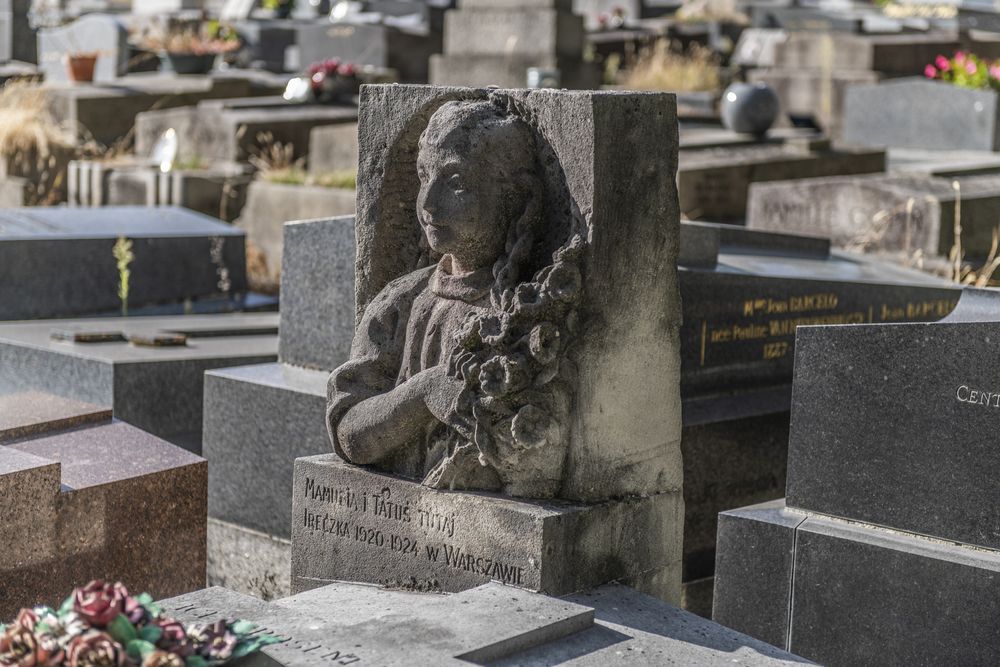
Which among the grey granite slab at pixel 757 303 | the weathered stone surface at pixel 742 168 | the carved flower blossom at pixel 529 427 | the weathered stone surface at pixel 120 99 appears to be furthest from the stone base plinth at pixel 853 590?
the weathered stone surface at pixel 120 99

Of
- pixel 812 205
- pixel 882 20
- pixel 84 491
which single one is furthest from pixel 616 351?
pixel 882 20

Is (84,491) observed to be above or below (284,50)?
below

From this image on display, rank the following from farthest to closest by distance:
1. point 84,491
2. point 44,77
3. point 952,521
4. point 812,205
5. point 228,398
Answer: point 44,77
point 812,205
point 228,398
point 84,491
point 952,521

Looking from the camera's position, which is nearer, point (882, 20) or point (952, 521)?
point (952, 521)

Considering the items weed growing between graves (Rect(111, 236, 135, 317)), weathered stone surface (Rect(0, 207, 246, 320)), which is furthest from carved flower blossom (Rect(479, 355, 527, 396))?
weathered stone surface (Rect(0, 207, 246, 320))

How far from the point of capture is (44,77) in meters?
19.2

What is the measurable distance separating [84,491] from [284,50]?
21.1 metres

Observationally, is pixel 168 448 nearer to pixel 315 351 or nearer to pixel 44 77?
pixel 315 351

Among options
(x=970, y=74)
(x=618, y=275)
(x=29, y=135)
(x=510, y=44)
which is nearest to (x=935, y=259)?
(x=618, y=275)

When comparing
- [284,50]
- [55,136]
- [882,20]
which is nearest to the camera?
[55,136]

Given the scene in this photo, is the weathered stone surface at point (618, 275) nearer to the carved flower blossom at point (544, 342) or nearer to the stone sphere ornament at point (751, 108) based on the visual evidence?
the carved flower blossom at point (544, 342)

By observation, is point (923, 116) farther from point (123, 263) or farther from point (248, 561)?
point (248, 561)

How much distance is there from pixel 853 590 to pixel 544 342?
1485 mm

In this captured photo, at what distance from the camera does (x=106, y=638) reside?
10.8 ft
